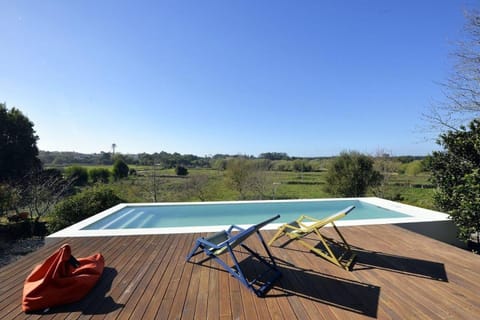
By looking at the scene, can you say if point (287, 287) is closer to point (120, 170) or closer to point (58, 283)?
point (58, 283)

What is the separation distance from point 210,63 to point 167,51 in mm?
1726

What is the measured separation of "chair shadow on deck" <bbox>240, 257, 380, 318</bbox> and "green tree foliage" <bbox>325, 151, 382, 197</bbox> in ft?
32.5

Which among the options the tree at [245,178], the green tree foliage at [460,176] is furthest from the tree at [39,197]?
the green tree foliage at [460,176]

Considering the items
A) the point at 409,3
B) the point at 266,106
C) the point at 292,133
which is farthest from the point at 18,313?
the point at 292,133

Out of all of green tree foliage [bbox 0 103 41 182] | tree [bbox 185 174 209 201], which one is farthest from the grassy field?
green tree foliage [bbox 0 103 41 182]

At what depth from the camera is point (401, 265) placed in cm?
278

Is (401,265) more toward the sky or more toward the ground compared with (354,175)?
more toward the ground

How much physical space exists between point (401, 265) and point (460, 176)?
298 cm

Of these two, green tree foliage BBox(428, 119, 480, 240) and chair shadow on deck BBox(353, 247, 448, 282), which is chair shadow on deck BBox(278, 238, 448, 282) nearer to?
chair shadow on deck BBox(353, 247, 448, 282)

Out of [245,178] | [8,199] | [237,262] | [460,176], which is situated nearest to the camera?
[237,262]

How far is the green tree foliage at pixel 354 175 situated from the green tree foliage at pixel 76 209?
10.7 meters

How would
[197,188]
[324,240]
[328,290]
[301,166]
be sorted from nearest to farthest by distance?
[328,290] < [324,240] < [197,188] < [301,166]

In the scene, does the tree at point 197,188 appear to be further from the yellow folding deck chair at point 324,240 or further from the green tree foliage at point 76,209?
the yellow folding deck chair at point 324,240

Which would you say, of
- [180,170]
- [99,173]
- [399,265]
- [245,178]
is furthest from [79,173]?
[399,265]
